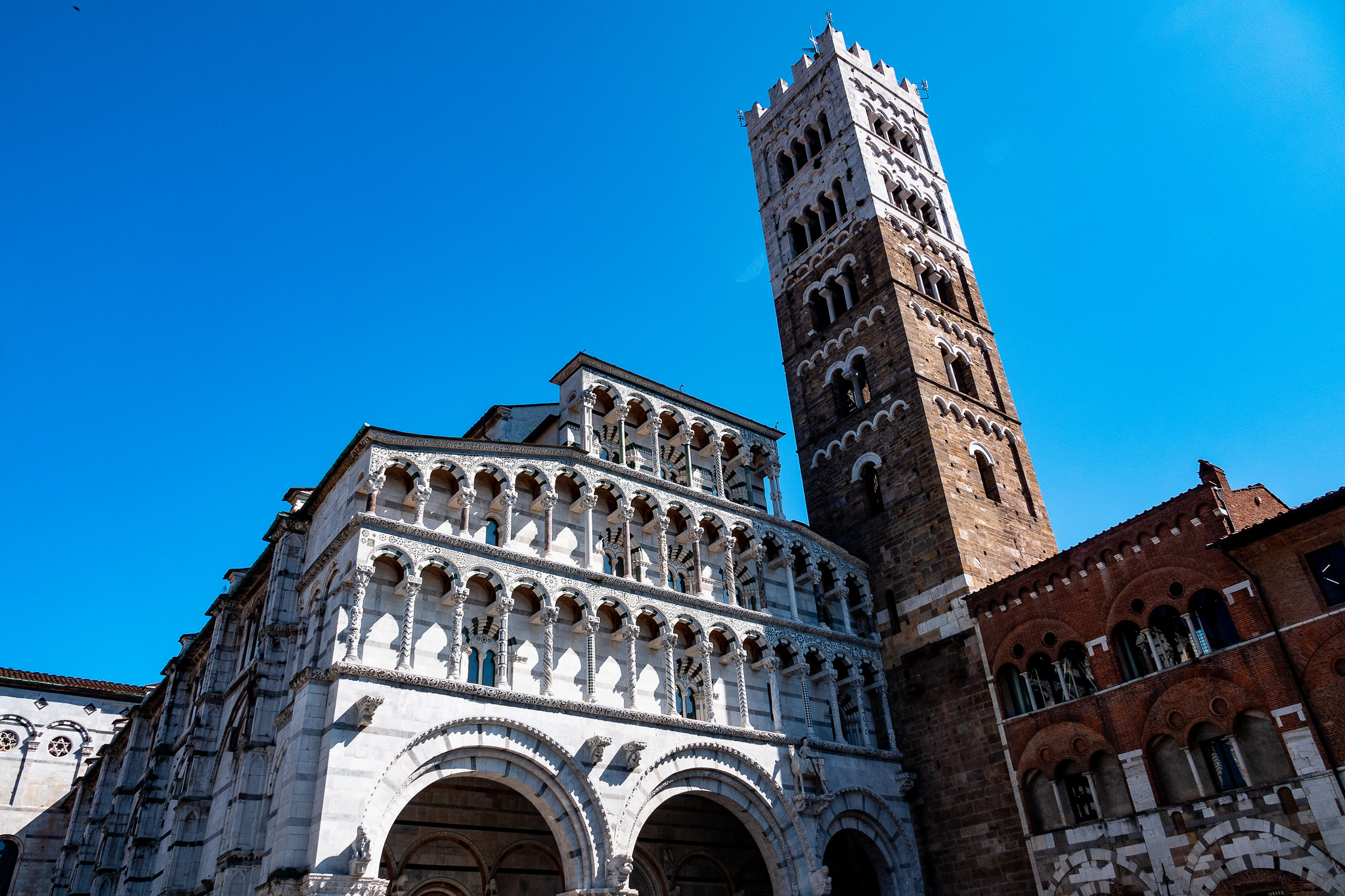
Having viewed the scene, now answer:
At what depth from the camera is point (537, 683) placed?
67.3 feet

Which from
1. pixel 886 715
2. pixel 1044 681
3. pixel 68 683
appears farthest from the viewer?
pixel 68 683

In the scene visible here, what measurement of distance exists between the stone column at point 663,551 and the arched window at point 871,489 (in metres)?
7.93

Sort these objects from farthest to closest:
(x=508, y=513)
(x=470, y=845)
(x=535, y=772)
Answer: (x=470, y=845)
(x=508, y=513)
(x=535, y=772)

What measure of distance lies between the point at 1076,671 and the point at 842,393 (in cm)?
1310

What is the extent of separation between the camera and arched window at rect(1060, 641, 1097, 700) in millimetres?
22438

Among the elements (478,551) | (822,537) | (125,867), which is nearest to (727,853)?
A: (822,537)

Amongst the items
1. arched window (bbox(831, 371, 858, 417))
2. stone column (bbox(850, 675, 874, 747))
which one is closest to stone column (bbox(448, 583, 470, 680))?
stone column (bbox(850, 675, 874, 747))

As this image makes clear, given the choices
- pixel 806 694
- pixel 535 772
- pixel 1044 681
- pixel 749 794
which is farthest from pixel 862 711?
pixel 535 772

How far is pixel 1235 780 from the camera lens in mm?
19203

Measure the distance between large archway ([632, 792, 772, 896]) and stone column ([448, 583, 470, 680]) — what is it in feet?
27.2

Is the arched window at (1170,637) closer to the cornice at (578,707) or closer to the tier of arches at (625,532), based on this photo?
the cornice at (578,707)

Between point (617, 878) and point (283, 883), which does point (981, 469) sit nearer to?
point (617, 878)

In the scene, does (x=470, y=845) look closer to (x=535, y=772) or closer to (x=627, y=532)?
(x=535, y=772)

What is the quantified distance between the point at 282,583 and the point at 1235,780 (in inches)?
827
